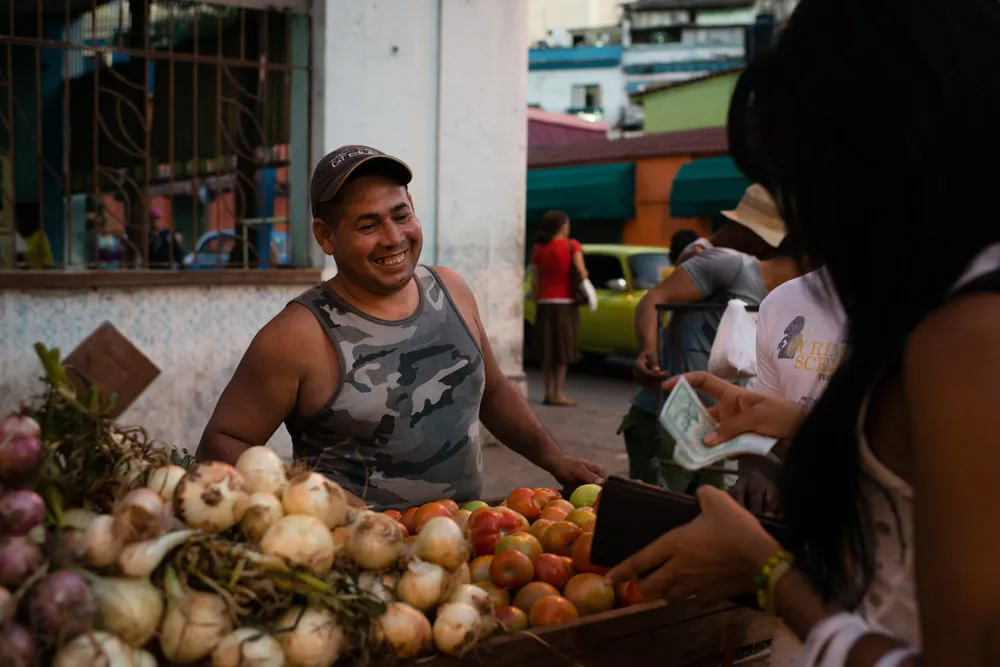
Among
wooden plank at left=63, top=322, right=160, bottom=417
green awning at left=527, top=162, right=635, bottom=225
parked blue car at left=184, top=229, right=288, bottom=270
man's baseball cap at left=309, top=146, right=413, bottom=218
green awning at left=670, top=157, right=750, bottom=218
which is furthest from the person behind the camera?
green awning at left=527, top=162, right=635, bottom=225

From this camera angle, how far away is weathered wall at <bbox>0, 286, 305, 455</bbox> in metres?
6.45

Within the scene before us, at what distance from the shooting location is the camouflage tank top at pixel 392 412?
2957 millimetres

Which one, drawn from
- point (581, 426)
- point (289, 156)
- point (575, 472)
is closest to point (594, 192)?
point (581, 426)

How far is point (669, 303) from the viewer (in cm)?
559

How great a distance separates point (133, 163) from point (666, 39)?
4224 cm

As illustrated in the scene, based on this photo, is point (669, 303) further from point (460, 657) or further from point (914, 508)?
point (914, 508)

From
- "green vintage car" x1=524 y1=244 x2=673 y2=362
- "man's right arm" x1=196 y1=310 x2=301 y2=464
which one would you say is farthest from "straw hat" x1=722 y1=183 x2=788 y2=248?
"green vintage car" x1=524 y1=244 x2=673 y2=362

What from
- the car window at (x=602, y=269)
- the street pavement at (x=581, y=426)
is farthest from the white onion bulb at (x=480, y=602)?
the car window at (x=602, y=269)

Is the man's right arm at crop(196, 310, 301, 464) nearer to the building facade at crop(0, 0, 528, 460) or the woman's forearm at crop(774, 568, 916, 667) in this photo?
the woman's forearm at crop(774, 568, 916, 667)

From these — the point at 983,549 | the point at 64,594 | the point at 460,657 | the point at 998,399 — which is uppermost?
the point at 998,399

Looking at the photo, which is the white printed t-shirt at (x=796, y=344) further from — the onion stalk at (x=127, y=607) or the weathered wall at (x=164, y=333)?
the weathered wall at (x=164, y=333)

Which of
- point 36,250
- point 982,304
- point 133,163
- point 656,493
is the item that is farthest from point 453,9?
point 982,304

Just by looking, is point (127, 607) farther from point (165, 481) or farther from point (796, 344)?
point (796, 344)

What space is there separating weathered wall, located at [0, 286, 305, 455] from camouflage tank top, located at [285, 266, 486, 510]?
406 centimetres
